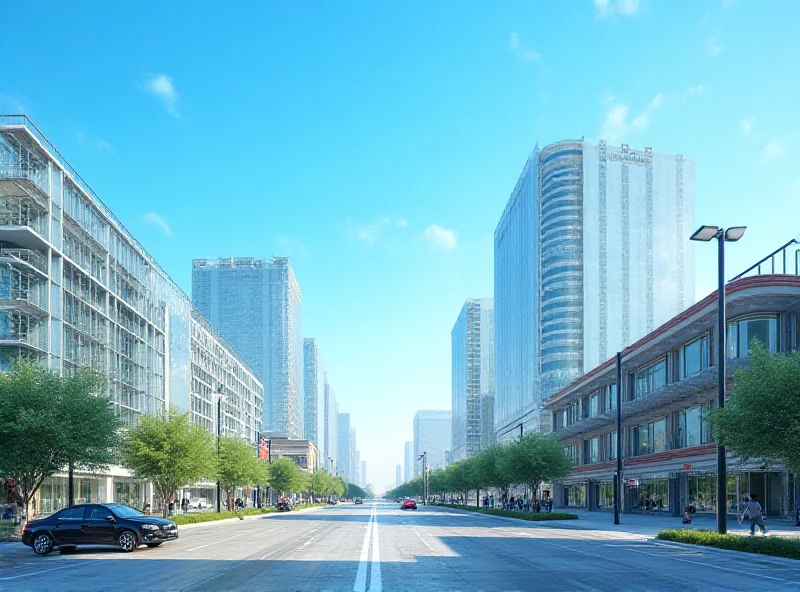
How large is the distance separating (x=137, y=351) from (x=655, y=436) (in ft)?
166

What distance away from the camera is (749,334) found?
154ft

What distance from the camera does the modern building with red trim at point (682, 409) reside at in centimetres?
4562

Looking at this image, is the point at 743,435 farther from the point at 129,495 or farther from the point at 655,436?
the point at 129,495

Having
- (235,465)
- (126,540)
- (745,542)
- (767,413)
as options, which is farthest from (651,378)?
(126,540)

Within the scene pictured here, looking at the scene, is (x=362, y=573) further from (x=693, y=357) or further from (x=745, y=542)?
(x=693, y=357)

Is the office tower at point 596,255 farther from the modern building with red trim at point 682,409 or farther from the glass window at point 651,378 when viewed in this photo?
the glass window at point 651,378

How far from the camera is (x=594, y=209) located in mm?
144125

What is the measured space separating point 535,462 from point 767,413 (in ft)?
123

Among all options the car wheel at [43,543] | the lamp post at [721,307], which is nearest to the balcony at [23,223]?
the car wheel at [43,543]

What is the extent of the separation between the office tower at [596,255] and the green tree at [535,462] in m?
76.2

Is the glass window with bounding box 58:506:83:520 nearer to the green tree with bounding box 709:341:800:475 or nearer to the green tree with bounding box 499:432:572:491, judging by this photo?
the green tree with bounding box 709:341:800:475

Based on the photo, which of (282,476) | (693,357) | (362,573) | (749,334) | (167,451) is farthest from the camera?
(282,476)

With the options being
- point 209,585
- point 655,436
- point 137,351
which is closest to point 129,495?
point 137,351

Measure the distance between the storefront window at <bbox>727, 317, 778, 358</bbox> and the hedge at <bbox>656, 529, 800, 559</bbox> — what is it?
1998 cm
